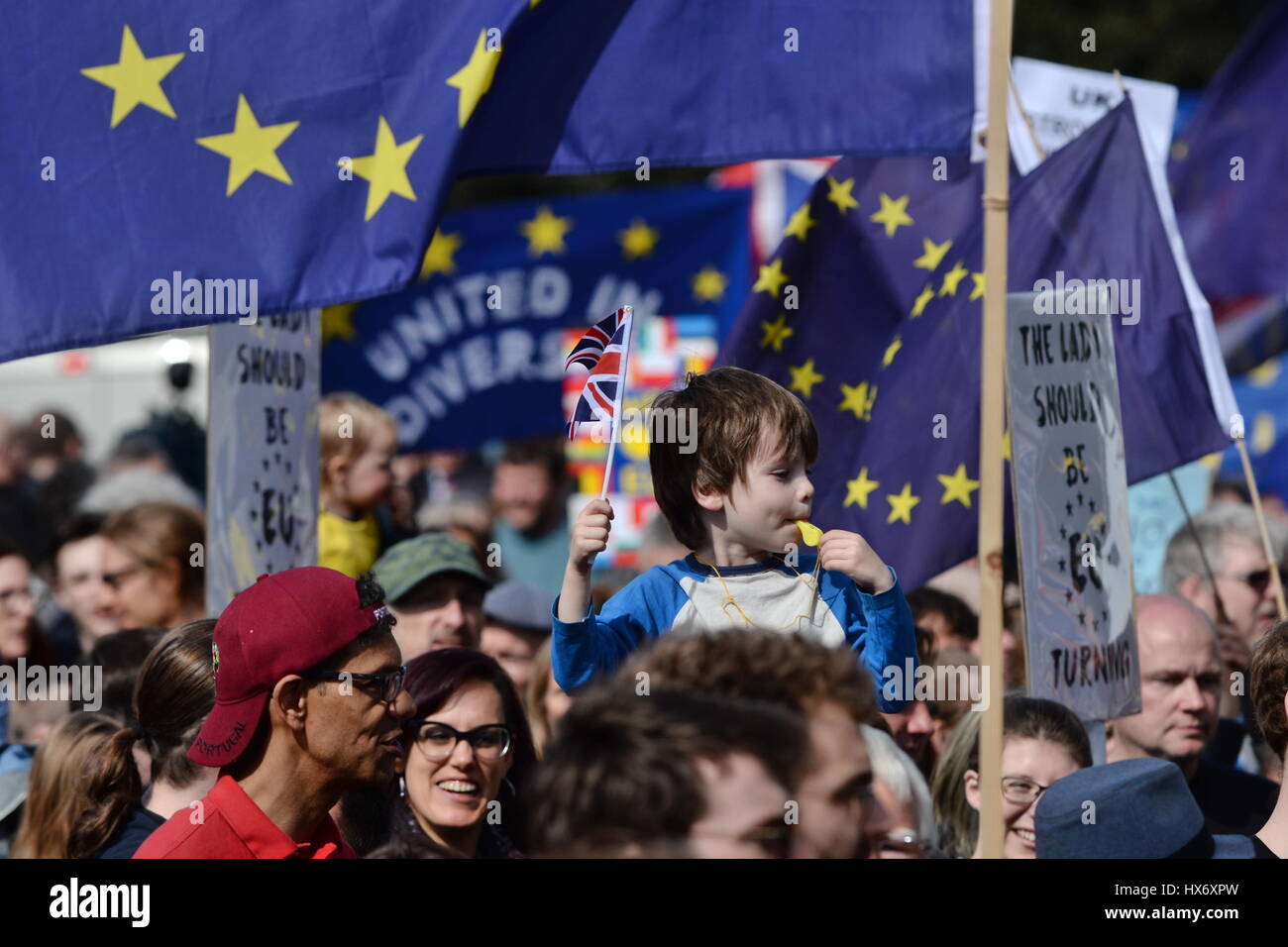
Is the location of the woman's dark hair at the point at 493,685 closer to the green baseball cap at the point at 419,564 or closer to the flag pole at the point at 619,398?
the flag pole at the point at 619,398

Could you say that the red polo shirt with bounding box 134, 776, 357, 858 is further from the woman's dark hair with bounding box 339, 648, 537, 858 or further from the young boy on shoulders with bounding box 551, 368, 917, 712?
the woman's dark hair with bounding box 339, 648, 537, 858

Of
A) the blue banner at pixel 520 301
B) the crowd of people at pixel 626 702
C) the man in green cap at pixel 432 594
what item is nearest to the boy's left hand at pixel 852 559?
the crowd of people at pixel 626 702

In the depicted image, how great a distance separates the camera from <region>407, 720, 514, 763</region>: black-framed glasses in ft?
14.1

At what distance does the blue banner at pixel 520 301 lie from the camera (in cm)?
992

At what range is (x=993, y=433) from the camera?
13.4 feet

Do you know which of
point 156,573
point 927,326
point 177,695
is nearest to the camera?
point 177,695

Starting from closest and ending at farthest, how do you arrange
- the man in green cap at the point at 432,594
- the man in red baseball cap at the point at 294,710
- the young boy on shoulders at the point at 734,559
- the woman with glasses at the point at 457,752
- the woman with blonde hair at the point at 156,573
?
the man in red baseball cap at the point at 294,710 < the young boy on shoulders at the point at 734,559 < the woman with glasses at the point at 457,752 < the man in green cap at the point at 432,594 < the woman with blonde hair at the point at 156,573

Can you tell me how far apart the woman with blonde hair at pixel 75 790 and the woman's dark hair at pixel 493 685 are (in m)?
0.68

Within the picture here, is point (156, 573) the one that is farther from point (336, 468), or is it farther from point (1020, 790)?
point (1020, 790)

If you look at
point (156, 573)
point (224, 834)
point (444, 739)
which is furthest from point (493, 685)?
point (156, 573)

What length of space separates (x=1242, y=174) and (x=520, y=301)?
3.74m
